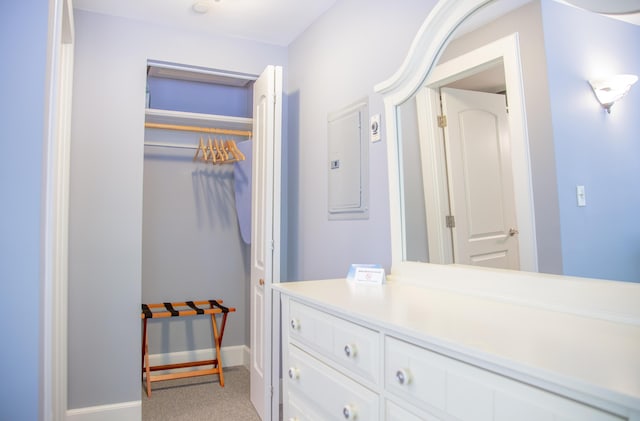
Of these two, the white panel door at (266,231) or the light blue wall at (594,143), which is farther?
the white panel door at (266,231)

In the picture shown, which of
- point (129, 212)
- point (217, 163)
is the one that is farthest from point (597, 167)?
point (217, 163)

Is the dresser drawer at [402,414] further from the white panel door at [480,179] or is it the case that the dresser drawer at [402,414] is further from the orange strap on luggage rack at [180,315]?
the orange strap on luggage rack at [180,315]

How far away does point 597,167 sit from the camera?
105 cm

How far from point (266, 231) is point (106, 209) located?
98cm

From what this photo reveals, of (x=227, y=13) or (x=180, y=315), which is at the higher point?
(x=227, y=13)

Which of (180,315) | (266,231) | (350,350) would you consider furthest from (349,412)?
(180,315)

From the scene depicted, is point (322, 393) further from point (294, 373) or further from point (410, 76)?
point (410, 76)

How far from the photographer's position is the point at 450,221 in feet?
4.96

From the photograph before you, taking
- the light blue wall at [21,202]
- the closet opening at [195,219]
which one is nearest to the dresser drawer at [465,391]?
the light blue wall at [21,202]

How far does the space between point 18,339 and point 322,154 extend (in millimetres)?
1780

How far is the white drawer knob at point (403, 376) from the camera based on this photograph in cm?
95

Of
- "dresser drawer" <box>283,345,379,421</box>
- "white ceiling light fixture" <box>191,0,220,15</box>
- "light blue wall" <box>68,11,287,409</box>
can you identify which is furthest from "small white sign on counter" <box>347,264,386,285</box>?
"white ceiling light fixture" <box>191,0,220,15</box>

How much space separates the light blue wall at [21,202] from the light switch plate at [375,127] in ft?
4.38

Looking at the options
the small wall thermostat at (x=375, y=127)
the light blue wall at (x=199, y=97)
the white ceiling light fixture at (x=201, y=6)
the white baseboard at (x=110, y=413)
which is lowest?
the white baseboard at (x=110, y=413)
